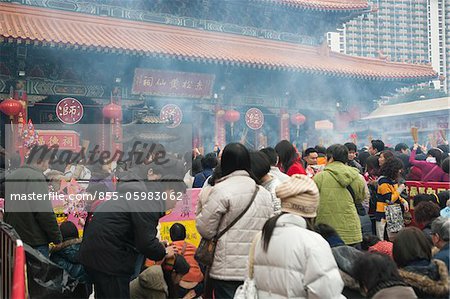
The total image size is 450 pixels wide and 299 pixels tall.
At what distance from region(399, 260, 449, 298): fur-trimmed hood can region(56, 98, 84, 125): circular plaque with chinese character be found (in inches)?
322

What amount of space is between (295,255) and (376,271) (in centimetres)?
57

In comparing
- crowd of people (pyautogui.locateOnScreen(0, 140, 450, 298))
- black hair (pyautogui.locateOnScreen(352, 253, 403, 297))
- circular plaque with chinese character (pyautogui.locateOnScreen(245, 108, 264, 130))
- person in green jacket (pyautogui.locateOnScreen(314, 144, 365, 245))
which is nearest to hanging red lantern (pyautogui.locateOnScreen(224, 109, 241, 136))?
circular plaque with chinese character (pyautogui.locateOnScreen(245, 108, 264, 130))

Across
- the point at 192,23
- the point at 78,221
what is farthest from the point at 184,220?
the point at 192,23

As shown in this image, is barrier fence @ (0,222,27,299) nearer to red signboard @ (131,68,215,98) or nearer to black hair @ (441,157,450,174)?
black hair @ (441,157,450,174)

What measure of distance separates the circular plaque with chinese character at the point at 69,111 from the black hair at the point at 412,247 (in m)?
8.07

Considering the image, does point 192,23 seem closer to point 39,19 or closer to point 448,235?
point 39,19

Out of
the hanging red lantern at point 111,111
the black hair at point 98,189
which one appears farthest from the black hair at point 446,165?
the hanging red lantern at point 111,111

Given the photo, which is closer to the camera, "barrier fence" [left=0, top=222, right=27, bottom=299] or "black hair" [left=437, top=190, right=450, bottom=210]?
"barrier fence" [left=0, top=222, right=27, bottom=299]

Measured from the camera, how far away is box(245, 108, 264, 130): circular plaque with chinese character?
475 inches

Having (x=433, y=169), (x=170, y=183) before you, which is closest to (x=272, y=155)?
(x=170, y=183)

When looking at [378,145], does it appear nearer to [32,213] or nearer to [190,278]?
[190,278]

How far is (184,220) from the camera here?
5.44m

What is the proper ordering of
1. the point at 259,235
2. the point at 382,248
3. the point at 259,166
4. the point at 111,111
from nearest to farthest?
the point at 259,235
the point at 259,166
the point at 382,248
the point at 111,111

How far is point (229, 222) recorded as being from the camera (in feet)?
9.82
